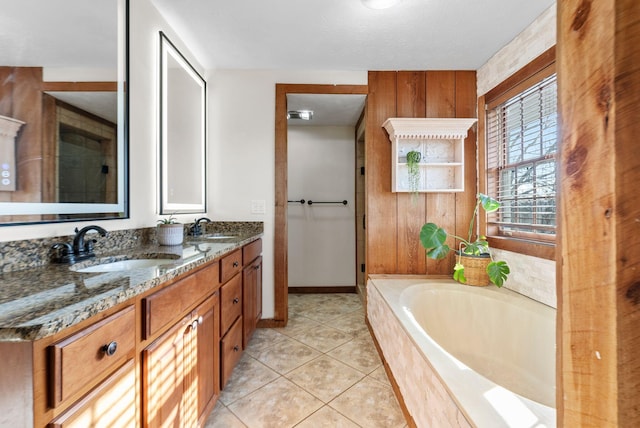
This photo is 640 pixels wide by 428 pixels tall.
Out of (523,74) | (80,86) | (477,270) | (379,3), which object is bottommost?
(477,270)

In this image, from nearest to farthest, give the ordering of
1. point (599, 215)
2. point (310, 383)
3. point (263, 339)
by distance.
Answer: point (599, 215), point (310, 383), point (263, 339)

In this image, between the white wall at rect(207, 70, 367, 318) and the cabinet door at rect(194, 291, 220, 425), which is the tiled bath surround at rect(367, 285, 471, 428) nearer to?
the cabinet door at rect(194, 291, 220, 425)

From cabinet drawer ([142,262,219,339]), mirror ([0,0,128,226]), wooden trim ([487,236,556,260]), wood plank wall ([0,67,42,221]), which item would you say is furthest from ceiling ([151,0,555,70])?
cabinet drawer ([142,262,219,339])

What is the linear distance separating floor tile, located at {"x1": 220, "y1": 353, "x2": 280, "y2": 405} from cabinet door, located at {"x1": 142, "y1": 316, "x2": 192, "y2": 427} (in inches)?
21.9

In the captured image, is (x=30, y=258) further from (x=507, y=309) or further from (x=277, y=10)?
(x=507, y=309)

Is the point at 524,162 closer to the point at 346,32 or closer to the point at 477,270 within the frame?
the point at 477,270

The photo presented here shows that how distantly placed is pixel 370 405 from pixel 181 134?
6.92 feet

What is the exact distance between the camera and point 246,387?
62.6 inches

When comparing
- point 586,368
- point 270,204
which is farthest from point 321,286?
point 586,368

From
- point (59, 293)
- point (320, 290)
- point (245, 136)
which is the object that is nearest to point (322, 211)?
point (320, 290)

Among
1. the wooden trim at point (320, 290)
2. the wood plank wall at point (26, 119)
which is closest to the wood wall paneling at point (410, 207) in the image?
the wooden trim at point (320, 290)

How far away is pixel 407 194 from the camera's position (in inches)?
93.1

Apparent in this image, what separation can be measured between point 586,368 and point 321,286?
3061 millimetres

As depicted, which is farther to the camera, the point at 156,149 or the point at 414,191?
the point at 414,191
